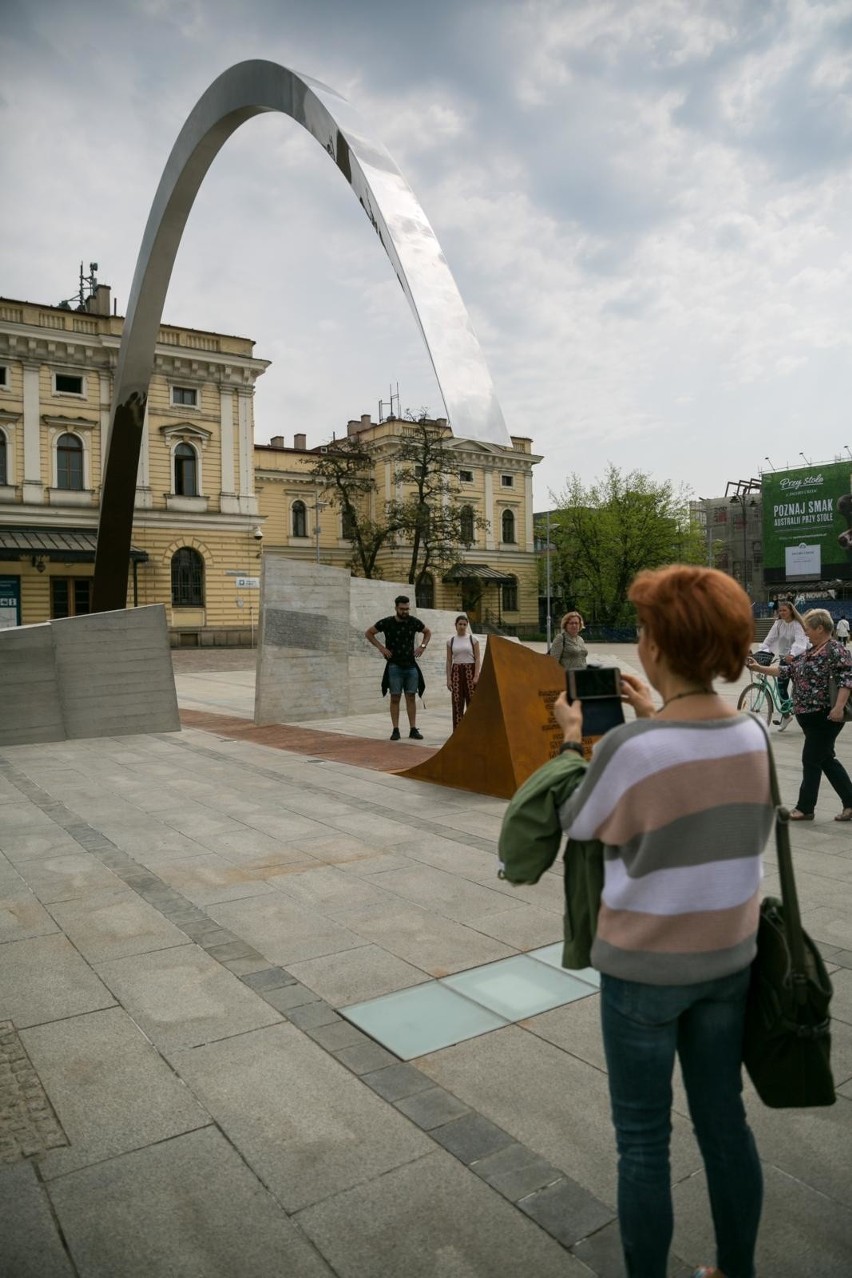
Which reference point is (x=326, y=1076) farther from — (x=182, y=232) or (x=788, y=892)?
(x=182, y=232)

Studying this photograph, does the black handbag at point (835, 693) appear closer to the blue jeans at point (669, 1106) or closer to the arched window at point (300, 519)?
the blue jeans at point (669, 1106)

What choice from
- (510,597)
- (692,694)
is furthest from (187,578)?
(692,694)

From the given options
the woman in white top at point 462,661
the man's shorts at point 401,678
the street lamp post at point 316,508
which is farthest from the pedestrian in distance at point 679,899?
the street lamp post at point 316,508

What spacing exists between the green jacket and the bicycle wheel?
410 inches

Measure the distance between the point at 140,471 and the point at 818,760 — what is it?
37625 mm

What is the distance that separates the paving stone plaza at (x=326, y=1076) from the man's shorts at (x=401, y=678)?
201 inches

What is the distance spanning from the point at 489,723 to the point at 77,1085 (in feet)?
17.5

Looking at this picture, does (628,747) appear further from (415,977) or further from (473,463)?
(473,463)

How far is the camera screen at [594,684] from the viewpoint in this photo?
1.99m

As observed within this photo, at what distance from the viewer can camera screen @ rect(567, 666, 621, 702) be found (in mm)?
1993

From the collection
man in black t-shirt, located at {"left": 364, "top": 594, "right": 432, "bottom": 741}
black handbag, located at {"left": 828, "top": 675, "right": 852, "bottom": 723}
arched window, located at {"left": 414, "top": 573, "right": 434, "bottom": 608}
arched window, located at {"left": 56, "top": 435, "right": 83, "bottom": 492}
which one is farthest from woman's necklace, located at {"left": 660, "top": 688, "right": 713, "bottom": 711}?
arched window, located at {"left": 414, "top": 573, "right": 434, "bottom": 608}

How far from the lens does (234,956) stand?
4.11 metres

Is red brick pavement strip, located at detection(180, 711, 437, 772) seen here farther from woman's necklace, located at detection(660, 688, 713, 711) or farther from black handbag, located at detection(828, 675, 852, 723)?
woman's necklace, located at detection(660, 688, 713, 711)

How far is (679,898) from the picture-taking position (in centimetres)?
177
